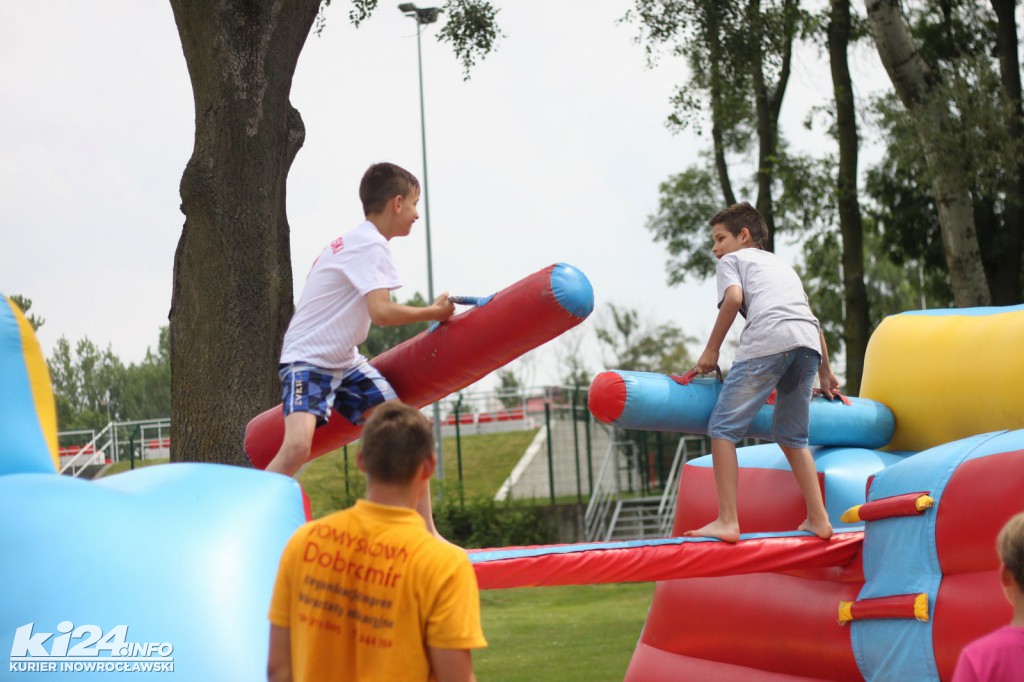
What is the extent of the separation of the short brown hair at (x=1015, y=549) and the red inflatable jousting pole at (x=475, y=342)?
1.99m

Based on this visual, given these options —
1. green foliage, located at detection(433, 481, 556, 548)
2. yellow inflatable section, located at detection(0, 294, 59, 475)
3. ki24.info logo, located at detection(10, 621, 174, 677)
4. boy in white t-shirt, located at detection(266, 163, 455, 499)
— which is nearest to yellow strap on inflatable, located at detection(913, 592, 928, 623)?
boy in white t-shirt, located at detection(266, 163, 455, 499)

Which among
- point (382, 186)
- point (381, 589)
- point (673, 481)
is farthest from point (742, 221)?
point (673, 481)

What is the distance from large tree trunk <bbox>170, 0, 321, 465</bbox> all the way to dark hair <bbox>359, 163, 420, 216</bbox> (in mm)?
2920

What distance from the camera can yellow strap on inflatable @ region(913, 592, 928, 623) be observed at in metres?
4.36

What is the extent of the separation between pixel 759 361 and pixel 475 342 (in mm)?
1252

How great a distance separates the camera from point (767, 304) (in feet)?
16.4

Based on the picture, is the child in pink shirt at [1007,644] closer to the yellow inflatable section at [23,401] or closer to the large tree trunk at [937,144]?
the yellow inflatable section at [23,401]

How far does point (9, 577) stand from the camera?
3.04m

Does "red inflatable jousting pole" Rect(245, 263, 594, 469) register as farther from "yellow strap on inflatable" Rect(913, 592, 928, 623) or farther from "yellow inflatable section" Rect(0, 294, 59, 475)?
"yellow strap on inflatable" Rect(913, 592, 928, 623)

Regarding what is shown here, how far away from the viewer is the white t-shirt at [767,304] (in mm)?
4945

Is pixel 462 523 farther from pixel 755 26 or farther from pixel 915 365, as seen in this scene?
pixel 915 365

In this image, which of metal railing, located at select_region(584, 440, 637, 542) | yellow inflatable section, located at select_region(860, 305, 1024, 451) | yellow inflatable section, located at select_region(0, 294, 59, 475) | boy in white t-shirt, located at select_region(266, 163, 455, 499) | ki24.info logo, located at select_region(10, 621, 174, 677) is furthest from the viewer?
metal railing, located at select_region(584, 440, 637, 542)

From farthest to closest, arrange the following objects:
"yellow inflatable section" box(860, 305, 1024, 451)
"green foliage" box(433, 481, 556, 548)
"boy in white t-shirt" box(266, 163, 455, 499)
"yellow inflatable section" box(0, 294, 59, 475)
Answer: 1. "green foliage" box(433, 481, 556, 548)
2. "yellow inflatable section" box(860, 305, 1024, 451)
3. "boy in white t-shirt" box(266, 163, 455, 499)
4. "yellow inflatable section" box(0, 294, 59, 475)

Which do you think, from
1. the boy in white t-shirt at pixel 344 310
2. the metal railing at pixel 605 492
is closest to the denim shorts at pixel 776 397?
the boy in white t-shirt at pixel 344 310
